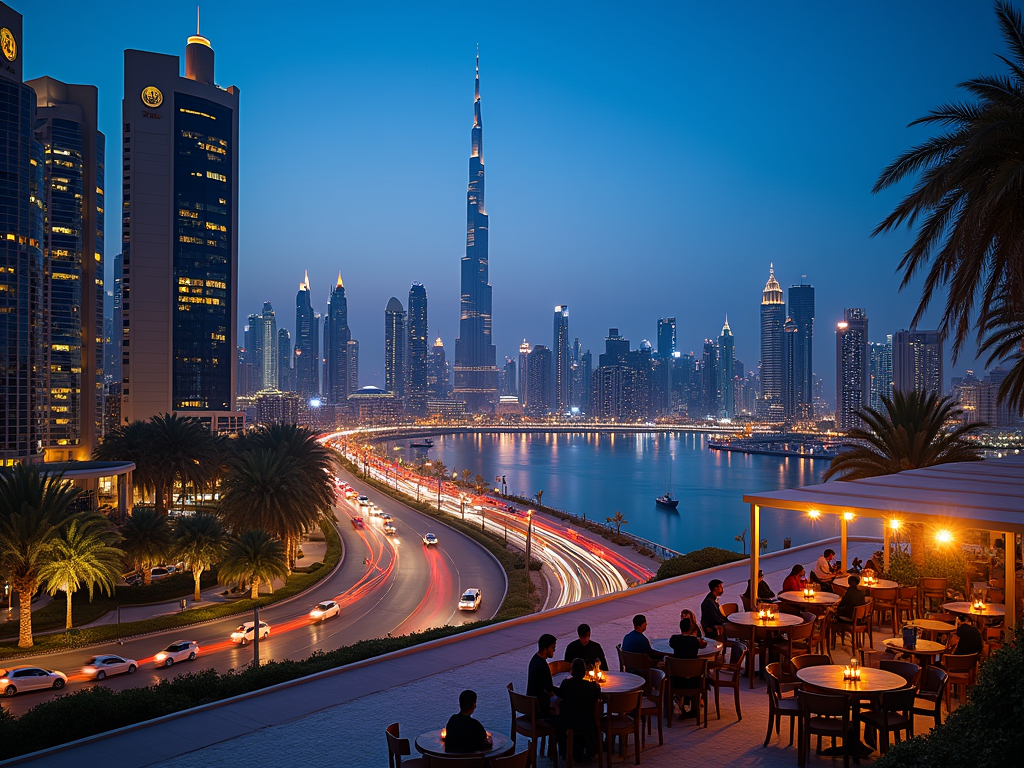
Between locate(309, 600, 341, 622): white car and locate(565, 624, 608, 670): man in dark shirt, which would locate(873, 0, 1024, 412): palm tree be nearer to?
→ locate(565, 624, 608, 670): man in dark shirt

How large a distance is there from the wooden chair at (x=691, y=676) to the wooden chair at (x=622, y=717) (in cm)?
92

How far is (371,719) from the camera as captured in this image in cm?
849

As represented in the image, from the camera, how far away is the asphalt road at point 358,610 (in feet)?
76.5

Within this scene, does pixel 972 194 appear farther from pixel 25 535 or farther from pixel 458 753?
pixel 25 535

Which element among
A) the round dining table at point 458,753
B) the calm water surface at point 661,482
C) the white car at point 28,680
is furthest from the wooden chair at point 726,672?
the calm water surface at point 661,482

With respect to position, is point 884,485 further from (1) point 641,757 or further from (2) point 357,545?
(2) point 357,545

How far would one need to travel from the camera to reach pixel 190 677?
10.7 m

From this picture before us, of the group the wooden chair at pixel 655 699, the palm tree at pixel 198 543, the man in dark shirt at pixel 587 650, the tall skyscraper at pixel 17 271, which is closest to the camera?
the wooden chair at pixel 655 699

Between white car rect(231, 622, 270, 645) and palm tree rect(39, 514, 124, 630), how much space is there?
14.5ft

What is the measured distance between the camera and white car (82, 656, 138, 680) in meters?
21.6

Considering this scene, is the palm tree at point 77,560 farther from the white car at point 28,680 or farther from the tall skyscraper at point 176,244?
the tall skyscraper at point 176,244

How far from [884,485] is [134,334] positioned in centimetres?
9676

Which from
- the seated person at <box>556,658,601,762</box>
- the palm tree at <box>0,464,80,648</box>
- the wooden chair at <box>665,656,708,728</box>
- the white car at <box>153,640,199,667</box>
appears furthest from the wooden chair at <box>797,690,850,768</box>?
the palm tree at <box>0,464,80,648</box>

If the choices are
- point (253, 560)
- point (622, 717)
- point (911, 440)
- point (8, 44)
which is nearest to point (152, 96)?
point (8, 44)
